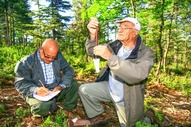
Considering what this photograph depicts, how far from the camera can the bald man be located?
5.61 meters

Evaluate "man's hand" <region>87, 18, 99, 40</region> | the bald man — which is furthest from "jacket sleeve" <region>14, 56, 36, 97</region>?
"man's hand" <region>87, 18, 99, 40</region>

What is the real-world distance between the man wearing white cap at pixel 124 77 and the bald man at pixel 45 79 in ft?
1.61

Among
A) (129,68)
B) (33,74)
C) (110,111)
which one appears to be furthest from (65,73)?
(129,68)

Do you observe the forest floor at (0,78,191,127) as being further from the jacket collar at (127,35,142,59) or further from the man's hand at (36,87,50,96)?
the jacket collar at (127,35,142,59)

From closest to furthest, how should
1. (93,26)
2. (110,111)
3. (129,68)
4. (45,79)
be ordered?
(129,68) → (93,26) → (45,79) → (110,111)

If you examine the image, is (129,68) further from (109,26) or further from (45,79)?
(109,26)

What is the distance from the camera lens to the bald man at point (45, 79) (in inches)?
221

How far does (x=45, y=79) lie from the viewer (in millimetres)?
5996

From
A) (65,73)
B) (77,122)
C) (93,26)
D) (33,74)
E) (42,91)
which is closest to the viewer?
(93,26)

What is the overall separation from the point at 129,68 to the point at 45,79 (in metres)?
2.12

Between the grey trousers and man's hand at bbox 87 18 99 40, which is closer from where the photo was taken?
man's hand at bbox 87 18 99 40

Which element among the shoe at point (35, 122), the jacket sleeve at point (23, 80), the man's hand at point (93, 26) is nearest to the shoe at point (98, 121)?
the shoe at point (35, 122)

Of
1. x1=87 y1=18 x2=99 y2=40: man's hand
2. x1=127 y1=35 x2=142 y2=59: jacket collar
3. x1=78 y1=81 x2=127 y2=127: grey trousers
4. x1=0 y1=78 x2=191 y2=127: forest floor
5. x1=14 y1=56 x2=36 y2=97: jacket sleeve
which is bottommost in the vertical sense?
x1=0 y1=78 x2=191 y2=127: forest floor

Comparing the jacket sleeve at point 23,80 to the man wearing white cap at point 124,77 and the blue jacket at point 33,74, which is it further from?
the man wearing white cap at point 124,77
